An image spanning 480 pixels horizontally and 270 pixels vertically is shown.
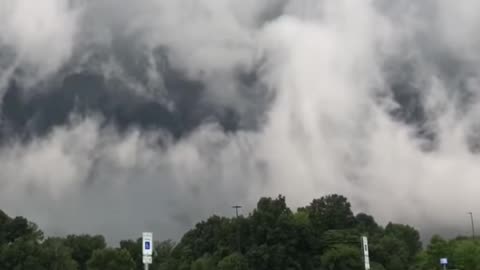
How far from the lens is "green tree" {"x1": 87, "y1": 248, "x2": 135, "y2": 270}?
127 m

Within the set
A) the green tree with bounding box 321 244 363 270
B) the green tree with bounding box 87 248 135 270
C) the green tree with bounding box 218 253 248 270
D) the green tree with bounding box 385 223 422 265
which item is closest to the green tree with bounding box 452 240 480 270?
the green tree with bounding box 321 244 363 270

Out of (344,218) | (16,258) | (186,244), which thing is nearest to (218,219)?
(186,244)

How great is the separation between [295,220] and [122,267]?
34.5m

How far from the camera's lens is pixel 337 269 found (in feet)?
402

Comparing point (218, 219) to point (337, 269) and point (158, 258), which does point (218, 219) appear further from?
point (337, 269)

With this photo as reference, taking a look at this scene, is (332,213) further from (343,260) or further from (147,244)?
(147,244)

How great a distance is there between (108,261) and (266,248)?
3110 centimetres

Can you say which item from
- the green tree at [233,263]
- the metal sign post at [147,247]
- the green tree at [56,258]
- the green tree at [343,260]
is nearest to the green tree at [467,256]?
the green tree at [343,260]

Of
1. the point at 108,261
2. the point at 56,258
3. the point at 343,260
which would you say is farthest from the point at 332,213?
the point at 56,258

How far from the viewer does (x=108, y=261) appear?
12812 centimetres

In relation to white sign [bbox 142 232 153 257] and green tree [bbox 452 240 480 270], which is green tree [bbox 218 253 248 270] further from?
white sign [bbox 142 232 153 257]

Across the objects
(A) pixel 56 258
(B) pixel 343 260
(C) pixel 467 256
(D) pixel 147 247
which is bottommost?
(D) pixel 147 247

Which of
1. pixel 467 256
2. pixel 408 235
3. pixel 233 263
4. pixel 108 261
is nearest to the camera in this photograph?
pixel 233 263

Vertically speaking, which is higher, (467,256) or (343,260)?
(467,256)
